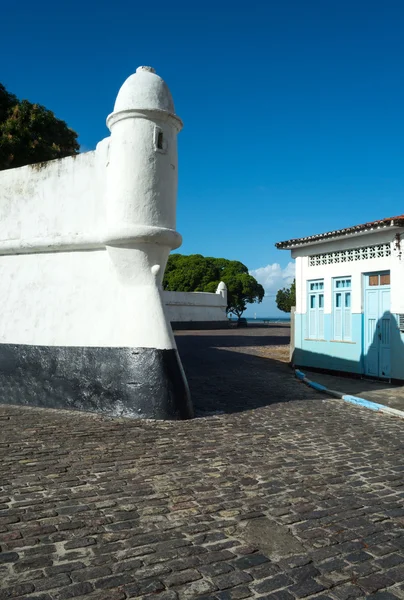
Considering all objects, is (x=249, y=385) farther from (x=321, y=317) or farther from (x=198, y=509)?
(x=198, y=509)

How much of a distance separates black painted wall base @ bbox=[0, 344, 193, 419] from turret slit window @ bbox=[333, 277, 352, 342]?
7.32m

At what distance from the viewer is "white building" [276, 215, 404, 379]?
38.0 ft

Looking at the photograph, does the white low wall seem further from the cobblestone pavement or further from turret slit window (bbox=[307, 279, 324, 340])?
the cobblestone pavement

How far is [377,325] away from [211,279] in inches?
1441

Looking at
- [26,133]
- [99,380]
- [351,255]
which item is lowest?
[99,380]

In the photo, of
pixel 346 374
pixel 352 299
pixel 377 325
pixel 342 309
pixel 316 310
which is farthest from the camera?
pixel 316 310

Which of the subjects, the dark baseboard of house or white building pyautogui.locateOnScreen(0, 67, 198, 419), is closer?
white building pyautogui.locateOnScreen(0, 67, 198, 419)

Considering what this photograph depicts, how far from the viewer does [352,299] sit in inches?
508

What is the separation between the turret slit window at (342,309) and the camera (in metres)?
13.1

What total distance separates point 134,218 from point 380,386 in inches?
288

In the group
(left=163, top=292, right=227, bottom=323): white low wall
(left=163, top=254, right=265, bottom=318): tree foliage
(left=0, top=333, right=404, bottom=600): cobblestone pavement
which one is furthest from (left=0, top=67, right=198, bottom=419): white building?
(left=163, top=254, right=265, bottom=318): tree foliage

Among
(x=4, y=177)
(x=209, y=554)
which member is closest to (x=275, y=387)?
(x=4, y=177)

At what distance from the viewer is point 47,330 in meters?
7.82

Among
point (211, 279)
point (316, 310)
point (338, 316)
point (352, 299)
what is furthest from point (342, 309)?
point (211, 279)
